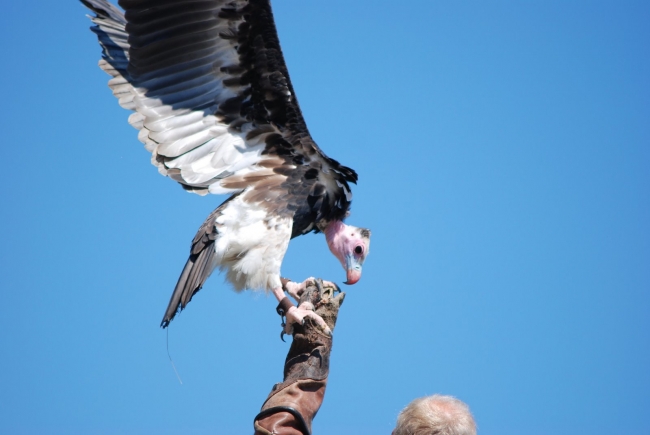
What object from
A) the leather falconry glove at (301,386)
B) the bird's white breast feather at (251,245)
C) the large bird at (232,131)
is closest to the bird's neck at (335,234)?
the large bird at (232,131)

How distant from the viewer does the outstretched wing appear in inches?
180

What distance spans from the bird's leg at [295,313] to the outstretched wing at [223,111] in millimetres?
689

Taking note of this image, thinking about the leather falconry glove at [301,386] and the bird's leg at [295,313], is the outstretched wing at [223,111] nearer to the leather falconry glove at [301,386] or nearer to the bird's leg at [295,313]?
the bird's leg at [295,313]

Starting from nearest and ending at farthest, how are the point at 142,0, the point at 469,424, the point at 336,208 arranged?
the point at 469,424 → the point at 142,0 → the point at 336,208

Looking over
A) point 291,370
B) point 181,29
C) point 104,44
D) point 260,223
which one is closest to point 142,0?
point 181,29

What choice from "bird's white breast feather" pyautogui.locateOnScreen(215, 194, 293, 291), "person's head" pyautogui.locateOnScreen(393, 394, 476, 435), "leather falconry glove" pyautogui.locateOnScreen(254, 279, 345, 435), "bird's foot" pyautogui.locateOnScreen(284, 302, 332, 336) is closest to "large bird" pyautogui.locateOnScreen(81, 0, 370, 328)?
"bird's white breast feather" pyautogui.locateOnScreen(215, 194, 293, 291)

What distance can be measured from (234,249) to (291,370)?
65.8 inches

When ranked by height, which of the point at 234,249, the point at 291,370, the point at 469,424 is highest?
the point at 234,249

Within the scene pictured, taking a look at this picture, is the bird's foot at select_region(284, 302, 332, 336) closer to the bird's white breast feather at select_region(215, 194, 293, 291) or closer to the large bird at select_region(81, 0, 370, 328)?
the large bird at select_region(81, 0, 370, 328)

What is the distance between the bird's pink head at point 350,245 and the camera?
5.16m

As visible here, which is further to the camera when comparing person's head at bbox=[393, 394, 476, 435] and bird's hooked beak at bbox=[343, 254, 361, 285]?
bird's hooked beak at bbox=[343, 254, 361, 285]

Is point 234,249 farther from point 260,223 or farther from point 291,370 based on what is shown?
point 291,370

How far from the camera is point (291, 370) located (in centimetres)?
295

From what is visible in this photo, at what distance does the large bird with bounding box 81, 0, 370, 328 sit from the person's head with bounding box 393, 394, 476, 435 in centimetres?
210
